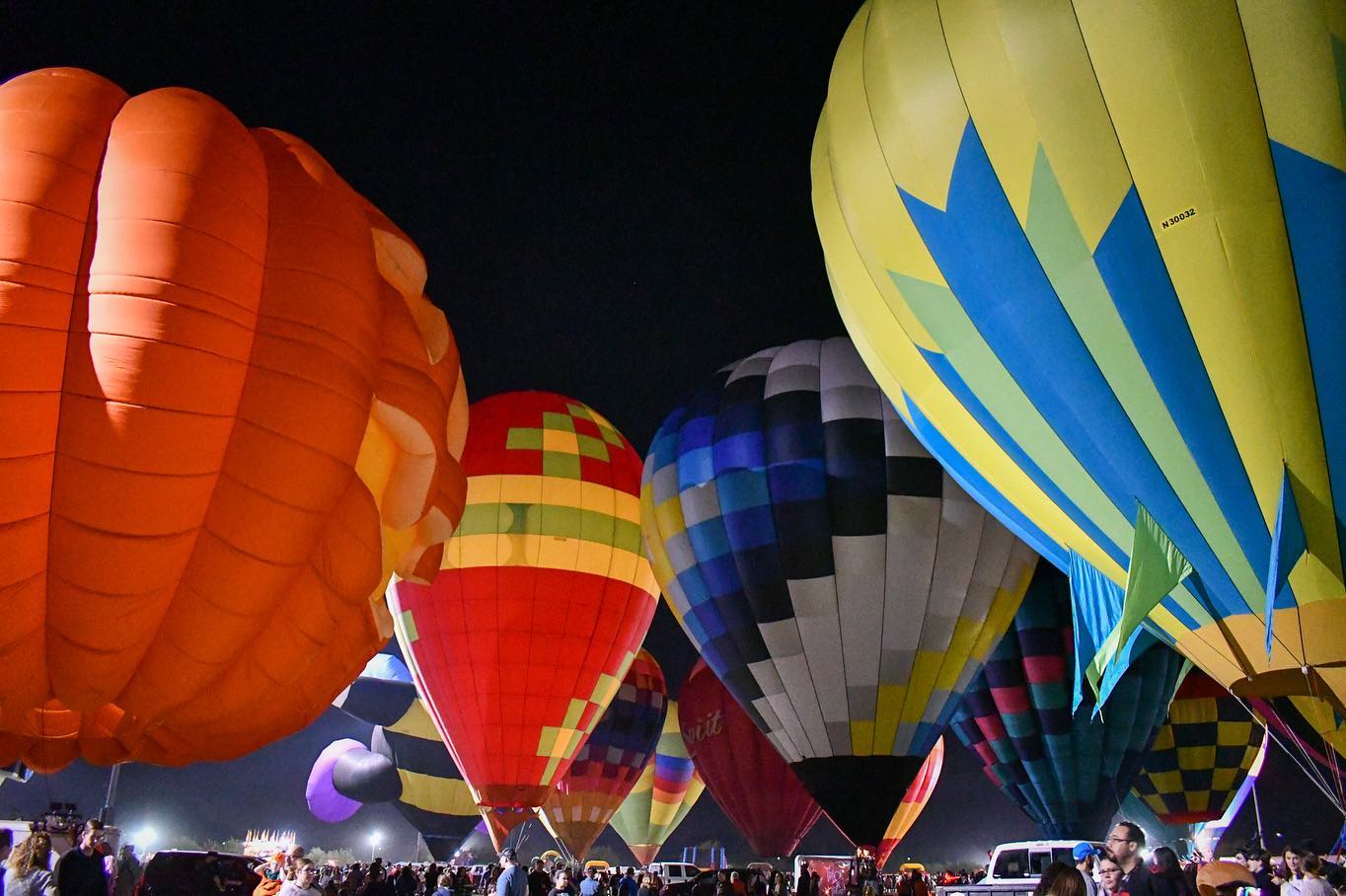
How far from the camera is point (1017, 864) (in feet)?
26.3

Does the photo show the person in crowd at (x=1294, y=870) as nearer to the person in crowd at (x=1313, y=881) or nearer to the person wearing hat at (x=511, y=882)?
the person in crowd at (x=1313, y=881)

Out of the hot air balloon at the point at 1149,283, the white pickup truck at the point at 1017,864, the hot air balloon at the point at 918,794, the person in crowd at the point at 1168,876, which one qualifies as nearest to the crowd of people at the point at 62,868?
the person in crowd at the point at 1168,876

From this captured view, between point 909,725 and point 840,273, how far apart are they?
4.29 meters

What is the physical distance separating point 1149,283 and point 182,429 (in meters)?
3.97

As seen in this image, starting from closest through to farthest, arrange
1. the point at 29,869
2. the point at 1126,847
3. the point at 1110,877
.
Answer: the point at 1110,877, the point at 1126,847, the point at 29,869

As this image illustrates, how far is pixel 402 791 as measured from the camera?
54.2 ft

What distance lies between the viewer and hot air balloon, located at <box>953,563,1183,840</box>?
11.9 metres

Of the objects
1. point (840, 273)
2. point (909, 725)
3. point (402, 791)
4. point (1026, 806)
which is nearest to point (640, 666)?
point (402, 791)

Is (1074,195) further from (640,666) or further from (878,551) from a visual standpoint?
(640,666)

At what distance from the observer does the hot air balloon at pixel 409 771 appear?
15711 millimetres

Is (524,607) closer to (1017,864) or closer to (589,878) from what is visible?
(589,878)

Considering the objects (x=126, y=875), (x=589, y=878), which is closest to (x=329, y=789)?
(x=589, y=878)

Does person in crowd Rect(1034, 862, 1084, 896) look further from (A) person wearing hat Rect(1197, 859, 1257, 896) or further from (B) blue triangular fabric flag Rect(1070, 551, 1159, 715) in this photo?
(A) person wearing hat Rect(1197, 859, 1257, 896)

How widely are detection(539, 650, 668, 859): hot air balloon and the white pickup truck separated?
8.33m
